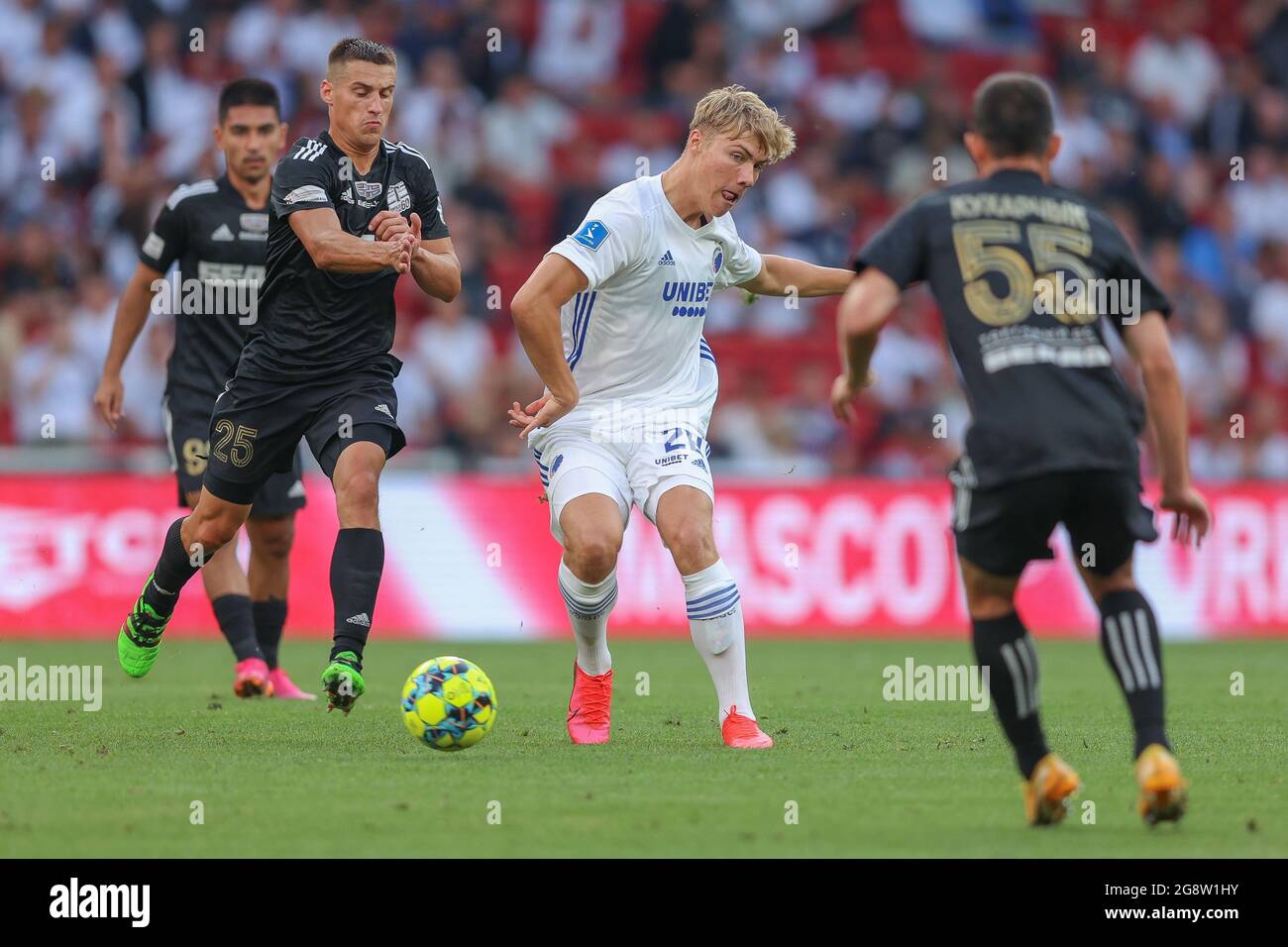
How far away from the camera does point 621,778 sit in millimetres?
6328

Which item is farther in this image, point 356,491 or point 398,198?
point 398,198

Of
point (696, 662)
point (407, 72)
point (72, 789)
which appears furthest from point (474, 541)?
point (72, 789)

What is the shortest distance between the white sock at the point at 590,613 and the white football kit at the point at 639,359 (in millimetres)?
222

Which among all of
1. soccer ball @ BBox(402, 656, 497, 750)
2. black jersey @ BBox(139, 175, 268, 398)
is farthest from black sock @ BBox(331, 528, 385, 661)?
black jersey @ BBox(139, 175, 268, 398)

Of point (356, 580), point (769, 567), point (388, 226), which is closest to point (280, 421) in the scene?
point (356, 580)

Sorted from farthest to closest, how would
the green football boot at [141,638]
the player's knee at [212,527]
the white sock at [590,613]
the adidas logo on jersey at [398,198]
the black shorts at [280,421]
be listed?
the green football boot at [141,638] < the player's knee at [212,527] < the adidas logo on jersey at [398,198] < the black shorts at [280,421] < the white sock at [590,613]

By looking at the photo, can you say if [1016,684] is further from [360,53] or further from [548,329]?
[360,53]

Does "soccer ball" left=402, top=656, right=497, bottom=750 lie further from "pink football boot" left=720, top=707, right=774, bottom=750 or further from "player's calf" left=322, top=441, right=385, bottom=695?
"pink football boot" left=720, top=707, right=774, bottom=750

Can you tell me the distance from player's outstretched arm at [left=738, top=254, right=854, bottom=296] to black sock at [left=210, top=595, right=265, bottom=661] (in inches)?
120

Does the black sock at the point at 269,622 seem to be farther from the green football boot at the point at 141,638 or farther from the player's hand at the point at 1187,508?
the player's hand at the point at 1187,508

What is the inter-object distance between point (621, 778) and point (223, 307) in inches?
161

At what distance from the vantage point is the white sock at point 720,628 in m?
7.12

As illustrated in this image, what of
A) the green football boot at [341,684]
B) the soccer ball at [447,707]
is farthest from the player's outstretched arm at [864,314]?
the green football boot at [341,684]

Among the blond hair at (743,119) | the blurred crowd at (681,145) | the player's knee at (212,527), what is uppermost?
the blurred crowd at (681,145)
